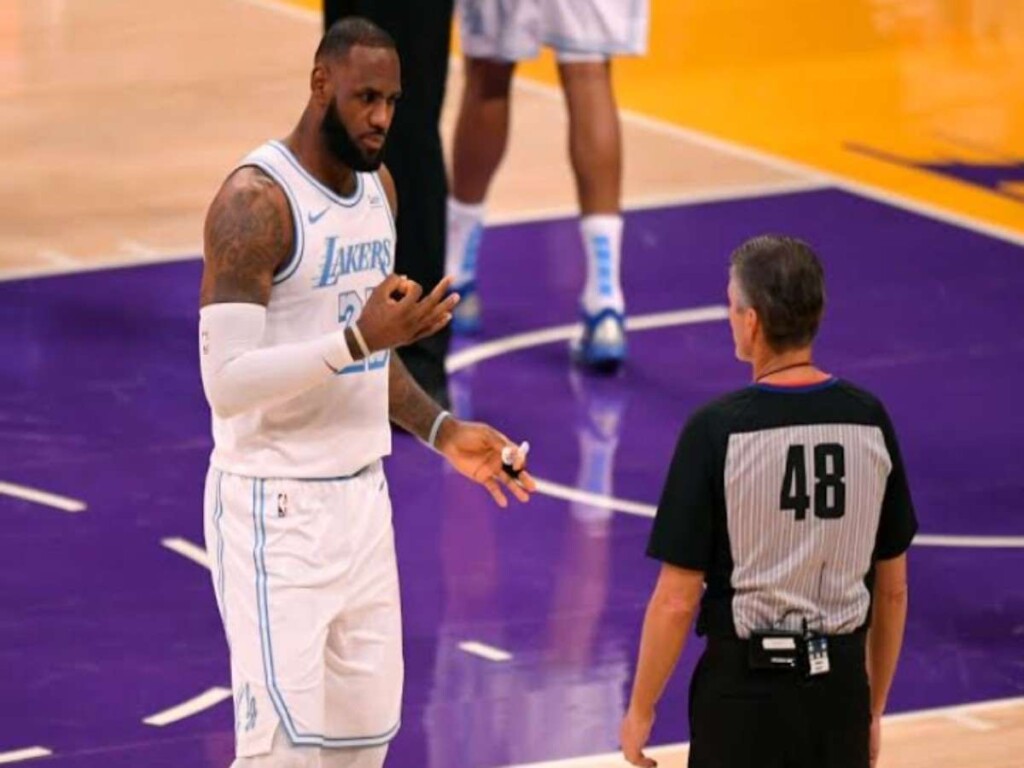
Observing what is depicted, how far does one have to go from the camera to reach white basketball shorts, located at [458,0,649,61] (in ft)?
31.9

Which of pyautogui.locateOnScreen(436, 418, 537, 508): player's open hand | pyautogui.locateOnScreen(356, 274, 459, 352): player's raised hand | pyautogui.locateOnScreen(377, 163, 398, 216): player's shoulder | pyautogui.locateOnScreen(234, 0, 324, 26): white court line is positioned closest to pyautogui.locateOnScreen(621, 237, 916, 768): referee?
pyautogui.locateOnScreen(356, 274, 459, 352): player's raised hand

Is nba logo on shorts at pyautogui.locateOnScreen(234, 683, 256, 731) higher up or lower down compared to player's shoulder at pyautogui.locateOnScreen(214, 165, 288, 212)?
lower down

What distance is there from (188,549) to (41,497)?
1.96 ft

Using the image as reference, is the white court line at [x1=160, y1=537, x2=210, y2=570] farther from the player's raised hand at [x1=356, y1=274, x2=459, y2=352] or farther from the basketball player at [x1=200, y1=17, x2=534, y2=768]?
the player's raised hand at [x1=356, y1=274, x2=459, y2=352]

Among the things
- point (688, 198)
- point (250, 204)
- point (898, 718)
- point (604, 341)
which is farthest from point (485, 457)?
point (688, 198)

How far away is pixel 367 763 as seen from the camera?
225 inches

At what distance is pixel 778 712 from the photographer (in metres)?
5.00

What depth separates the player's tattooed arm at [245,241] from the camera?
538 centimetres

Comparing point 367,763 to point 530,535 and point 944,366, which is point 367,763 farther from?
point 944,366

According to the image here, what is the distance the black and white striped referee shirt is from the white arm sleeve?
71 centimetres

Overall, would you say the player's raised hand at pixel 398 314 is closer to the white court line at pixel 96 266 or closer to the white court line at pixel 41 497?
the white court line at pixel 41 497

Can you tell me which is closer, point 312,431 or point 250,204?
point 250,204

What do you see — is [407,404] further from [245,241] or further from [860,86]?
[860,86]

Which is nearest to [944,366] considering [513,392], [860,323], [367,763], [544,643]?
[860,323]
